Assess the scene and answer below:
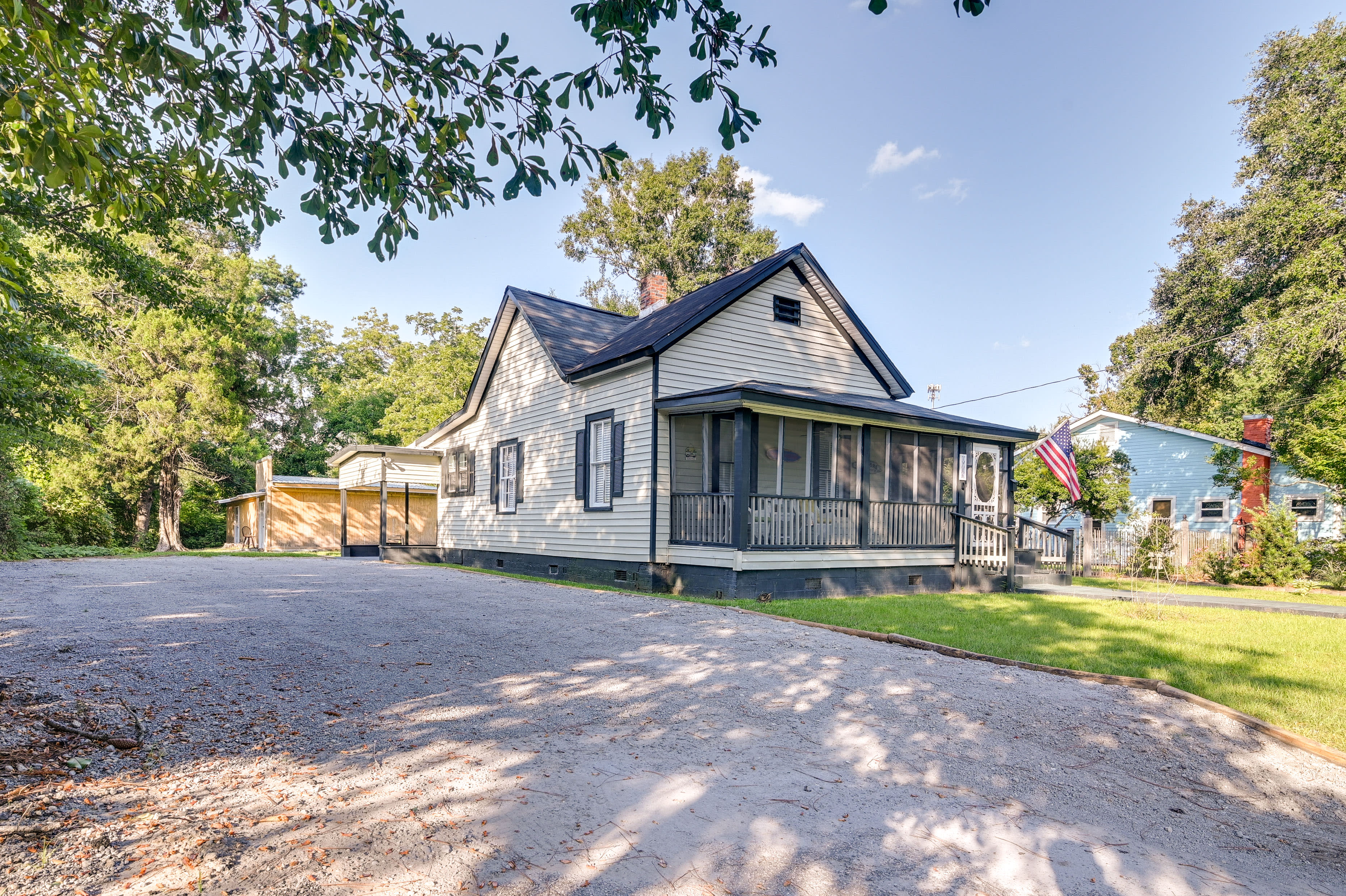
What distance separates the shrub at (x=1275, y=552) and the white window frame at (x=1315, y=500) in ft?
14.8

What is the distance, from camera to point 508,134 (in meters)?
4.72

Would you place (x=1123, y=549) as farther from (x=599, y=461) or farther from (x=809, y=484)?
(x=599, y=461)

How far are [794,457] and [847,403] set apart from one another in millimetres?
1958

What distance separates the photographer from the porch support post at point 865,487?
13.1 m

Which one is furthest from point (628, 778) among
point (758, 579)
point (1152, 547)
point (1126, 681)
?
point (1152, 547)

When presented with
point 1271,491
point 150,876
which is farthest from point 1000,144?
point 150,876

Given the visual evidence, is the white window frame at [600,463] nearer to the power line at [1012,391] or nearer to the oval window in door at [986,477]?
the oval window in door at [986,477]

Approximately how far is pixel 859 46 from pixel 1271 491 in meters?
20.2

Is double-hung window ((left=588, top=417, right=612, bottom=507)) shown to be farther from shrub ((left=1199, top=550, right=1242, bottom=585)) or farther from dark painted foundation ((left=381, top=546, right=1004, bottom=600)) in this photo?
shrub ((left=1199, top=550, right=1242, bottom=585))

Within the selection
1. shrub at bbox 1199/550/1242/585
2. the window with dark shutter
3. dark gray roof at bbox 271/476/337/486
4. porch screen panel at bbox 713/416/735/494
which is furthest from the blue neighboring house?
dark gray roof at bbox 271/476/337/486

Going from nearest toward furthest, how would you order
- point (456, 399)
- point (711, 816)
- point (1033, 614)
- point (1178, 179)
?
point (711, 816), point (1033, 614), point (1178, 179), point (456, 399)

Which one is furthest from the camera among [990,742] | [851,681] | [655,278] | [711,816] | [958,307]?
[958,307]

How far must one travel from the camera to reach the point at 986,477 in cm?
1633

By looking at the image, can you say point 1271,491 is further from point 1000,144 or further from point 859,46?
point 859,46
